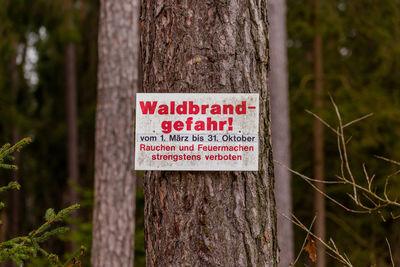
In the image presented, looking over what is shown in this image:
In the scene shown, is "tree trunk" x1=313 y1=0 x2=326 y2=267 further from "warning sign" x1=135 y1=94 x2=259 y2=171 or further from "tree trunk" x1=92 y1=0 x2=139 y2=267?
"warning sign" x1=135 y1=94 x2=259 y2=171

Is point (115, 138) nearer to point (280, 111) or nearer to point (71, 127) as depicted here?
point (280, 111)

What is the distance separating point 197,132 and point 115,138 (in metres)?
3.12

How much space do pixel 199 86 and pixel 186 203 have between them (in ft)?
1.38

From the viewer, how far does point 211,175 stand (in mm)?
1618

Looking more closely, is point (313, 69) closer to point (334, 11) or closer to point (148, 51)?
point (334, 11)

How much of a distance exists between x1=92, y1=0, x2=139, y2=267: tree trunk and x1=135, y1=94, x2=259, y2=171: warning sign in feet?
9.66

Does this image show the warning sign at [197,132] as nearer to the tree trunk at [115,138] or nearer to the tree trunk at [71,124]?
the tree trunk at [115,138]

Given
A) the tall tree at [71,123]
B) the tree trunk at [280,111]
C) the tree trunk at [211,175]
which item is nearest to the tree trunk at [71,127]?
the tall tree at [71,123]

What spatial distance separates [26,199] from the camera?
17.8 metres

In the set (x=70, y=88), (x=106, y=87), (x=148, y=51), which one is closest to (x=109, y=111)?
(x=106, y=87)

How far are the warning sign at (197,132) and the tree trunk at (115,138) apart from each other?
295 cm

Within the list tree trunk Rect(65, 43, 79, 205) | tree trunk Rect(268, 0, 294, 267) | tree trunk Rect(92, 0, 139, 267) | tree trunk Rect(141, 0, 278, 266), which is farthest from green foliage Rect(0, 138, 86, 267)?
tree trunk Rect(65, 43, 79, 205)

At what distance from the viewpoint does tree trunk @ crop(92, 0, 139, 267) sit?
14.7 ft

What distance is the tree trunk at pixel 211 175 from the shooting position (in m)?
1.61
